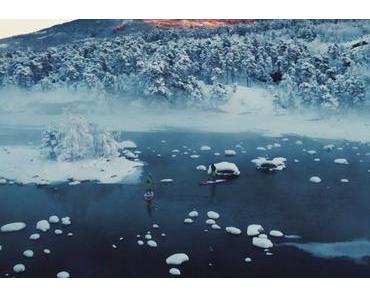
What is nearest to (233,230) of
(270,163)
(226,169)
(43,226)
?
(226,169)

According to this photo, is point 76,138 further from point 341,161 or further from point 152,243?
point 341,161

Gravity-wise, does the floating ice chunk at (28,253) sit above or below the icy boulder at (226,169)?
below

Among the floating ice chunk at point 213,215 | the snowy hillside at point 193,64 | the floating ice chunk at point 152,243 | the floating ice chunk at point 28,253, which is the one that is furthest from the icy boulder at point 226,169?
the floating ice chunk at point 28,253

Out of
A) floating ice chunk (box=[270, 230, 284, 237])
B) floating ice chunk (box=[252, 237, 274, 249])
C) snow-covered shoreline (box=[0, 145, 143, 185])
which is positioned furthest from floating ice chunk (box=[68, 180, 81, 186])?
floating ice chunk (box=[270, 230, 284, 237])

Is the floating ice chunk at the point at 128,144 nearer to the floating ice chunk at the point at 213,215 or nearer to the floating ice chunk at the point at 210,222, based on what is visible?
the floating ice chunk at the point at 213,215
